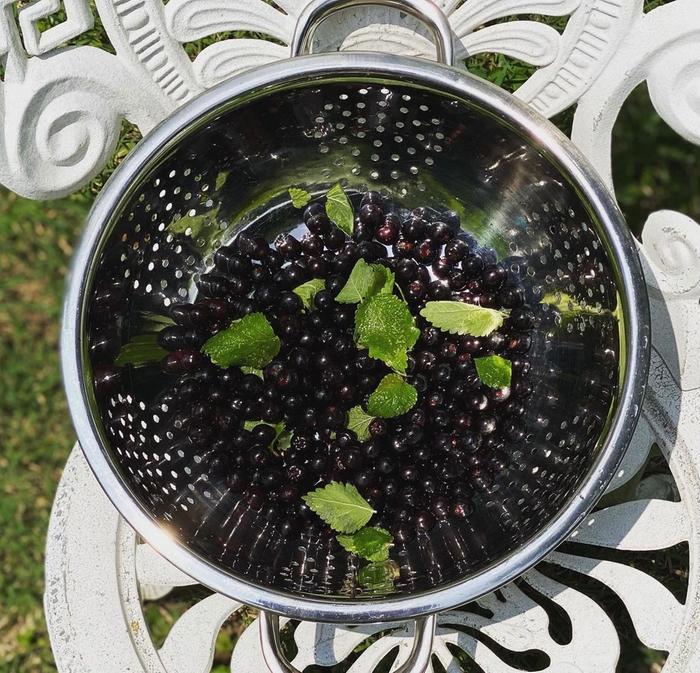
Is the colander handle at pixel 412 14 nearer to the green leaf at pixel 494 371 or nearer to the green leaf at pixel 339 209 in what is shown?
the green leaf at pixel 339 209

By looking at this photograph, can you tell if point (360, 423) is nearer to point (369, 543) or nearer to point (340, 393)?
point (340, 393)

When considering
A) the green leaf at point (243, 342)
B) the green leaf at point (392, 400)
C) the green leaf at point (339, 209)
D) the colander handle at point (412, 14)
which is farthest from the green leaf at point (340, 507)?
the colander handle at point (412, 14)

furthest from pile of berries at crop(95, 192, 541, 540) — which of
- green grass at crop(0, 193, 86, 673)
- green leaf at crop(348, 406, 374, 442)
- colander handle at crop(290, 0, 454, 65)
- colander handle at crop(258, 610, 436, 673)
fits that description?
green grass at crop(0, 193, 86, 673)

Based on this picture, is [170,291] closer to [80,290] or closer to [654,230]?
[80,290]

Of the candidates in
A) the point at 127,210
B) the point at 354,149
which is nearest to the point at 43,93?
the point at 127,210

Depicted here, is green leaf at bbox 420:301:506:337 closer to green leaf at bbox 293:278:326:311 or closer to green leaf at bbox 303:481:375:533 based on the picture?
green leaf at bbox 293:278:326:311

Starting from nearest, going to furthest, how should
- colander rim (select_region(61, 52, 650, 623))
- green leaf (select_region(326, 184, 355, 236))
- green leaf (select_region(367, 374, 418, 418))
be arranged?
colander rim (select_region(61, 52, 650, 623)) → green leaf (select_region(367, 374, 418, 418)) → green leaf (select_region(326, 184, 355, 236))
